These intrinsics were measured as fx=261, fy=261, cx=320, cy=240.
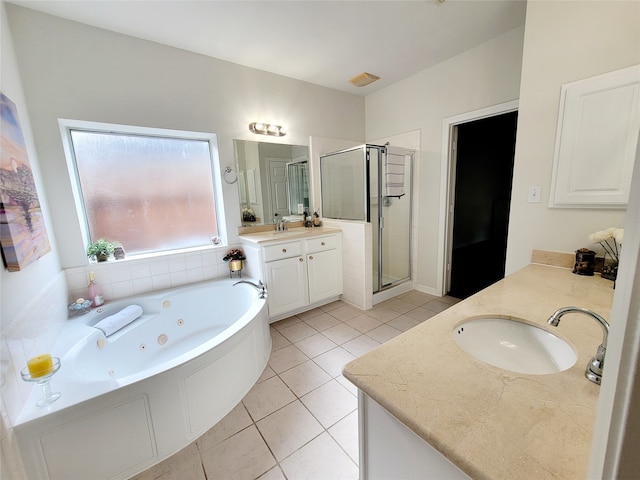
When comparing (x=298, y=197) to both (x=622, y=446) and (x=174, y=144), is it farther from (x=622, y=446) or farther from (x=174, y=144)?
(x=622, y=446)

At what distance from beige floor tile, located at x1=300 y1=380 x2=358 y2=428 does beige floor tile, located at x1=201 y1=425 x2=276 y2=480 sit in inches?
13.8

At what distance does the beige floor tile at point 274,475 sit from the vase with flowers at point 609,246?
2.00 m

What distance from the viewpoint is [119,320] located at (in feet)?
6.41

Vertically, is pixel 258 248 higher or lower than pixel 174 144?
lower

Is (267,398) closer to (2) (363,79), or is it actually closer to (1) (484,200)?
(2) (363,79)

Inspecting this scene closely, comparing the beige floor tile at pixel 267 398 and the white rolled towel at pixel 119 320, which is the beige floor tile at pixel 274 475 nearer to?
the beige floor tile at pixel 267 398

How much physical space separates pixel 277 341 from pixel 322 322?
53cm

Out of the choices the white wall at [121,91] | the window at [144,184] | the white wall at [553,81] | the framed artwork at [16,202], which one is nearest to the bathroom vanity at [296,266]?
the white wall at [121,91]

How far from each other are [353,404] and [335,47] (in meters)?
2.94

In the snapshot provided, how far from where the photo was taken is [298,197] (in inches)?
131

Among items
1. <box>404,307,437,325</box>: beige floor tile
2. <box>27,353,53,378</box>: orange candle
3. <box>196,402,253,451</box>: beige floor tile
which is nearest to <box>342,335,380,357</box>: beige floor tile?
<box>404,307,437,325</box>: beige floor tile

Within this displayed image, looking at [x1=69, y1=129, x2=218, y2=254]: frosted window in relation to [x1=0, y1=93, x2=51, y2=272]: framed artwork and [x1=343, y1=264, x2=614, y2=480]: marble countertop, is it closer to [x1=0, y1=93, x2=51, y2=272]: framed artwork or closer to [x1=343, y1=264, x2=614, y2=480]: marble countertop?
[x1=0, y1=93, x2=51, y2=272]: framed artwork

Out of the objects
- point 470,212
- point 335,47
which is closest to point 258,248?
point 335,47

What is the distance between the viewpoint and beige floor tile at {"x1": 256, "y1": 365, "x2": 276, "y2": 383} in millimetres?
1927
